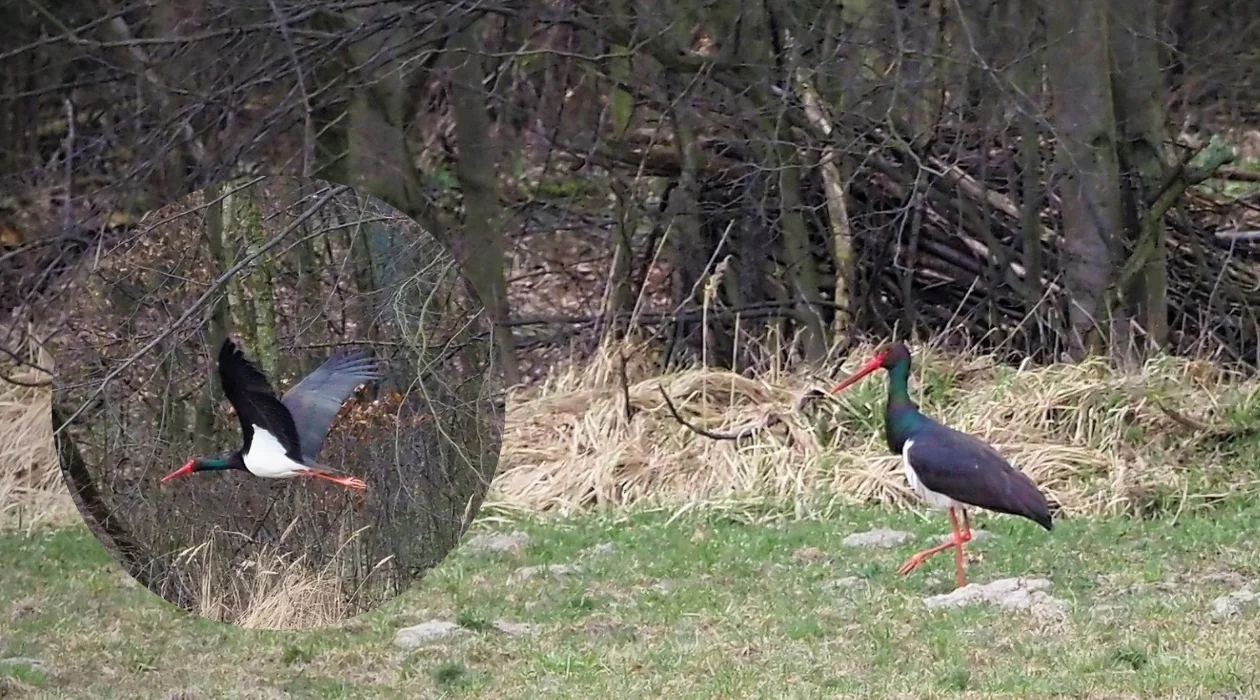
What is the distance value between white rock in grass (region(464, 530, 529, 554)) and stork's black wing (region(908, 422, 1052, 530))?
2.41m

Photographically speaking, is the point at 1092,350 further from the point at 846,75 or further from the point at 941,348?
the point at 846,75

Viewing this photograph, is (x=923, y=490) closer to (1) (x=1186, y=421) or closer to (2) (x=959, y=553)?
(2) (x=959, y=553)

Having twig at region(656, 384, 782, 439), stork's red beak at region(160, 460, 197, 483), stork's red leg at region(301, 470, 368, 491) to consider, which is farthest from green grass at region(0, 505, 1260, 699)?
twig at region(656, 384, 782, 439)

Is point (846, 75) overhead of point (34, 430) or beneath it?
overhead

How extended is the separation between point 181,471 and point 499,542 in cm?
383

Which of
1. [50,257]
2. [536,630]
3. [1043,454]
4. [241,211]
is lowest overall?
[1043,454]

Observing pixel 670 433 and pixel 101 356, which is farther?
pixel 670 433

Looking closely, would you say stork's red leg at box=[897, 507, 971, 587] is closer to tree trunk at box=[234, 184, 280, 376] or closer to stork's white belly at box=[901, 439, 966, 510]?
stork's white belly at box=[901, 439, 966, 510]

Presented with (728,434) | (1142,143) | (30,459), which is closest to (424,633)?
(728,434)

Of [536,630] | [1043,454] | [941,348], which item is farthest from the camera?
[941,348]

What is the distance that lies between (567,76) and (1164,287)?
16.1 ft

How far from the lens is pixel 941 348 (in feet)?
42.6

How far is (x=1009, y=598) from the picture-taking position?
737cm

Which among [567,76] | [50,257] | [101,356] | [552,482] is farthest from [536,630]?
[567,76]
